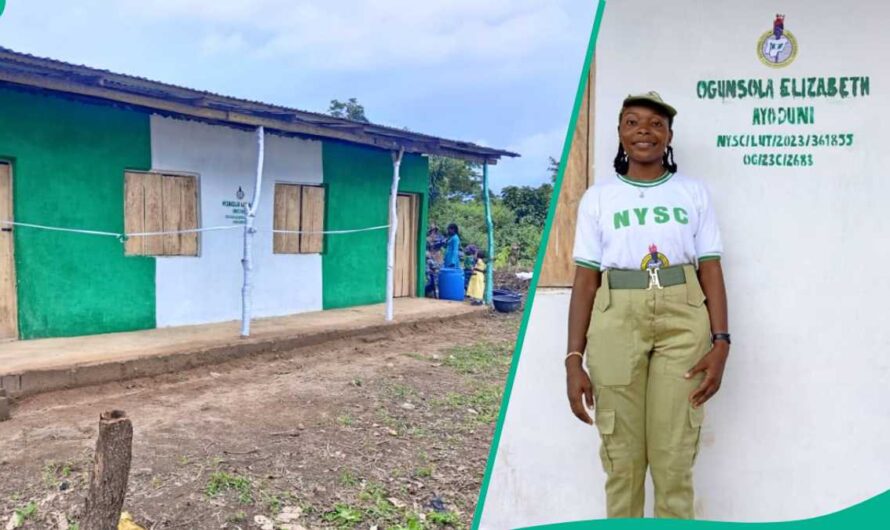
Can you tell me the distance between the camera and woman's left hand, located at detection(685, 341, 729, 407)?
2.28m

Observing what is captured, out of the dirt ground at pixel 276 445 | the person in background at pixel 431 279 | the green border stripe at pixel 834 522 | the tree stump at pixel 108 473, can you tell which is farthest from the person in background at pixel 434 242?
the green border stripe at pixel 834 522

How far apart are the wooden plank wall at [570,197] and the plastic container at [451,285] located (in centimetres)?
960

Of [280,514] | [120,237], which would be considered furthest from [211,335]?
[280,514]

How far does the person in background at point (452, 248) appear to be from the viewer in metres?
12.2

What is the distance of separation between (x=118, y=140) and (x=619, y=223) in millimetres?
7033

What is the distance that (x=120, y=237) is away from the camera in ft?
26.3

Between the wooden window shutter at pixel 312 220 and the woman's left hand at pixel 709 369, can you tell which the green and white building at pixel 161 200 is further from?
the woman's left hand at pixel 709 369

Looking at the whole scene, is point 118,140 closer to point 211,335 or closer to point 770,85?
point 211,335

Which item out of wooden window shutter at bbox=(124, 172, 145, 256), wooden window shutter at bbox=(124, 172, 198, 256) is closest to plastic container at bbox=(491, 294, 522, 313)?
wooden window shutter at bbox=(124, 172, 198, 256)

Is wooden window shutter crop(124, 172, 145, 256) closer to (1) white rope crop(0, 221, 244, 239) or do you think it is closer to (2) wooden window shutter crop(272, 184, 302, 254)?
(1) white rope crop(0, 221, 244, 239)

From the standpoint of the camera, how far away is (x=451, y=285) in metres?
12.4

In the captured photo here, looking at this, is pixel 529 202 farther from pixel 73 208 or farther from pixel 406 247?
pixel 73 208

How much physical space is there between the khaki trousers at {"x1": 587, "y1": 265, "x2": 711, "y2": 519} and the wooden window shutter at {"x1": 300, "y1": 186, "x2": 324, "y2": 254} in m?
8.27

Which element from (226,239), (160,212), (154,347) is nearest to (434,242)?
(226,239)
